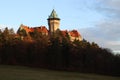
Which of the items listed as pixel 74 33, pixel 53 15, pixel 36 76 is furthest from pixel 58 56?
pixel 74 33

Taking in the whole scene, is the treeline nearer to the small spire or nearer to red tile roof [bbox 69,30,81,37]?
the small spire

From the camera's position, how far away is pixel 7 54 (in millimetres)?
100562

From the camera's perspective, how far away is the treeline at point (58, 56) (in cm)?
9452

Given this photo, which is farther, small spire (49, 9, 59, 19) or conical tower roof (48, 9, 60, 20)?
small spire (49, 9, 59, 19)

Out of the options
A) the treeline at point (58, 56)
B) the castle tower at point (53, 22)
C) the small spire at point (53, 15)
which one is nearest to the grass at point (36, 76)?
the treeline at point (58, 56)

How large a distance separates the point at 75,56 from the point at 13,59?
18081mm

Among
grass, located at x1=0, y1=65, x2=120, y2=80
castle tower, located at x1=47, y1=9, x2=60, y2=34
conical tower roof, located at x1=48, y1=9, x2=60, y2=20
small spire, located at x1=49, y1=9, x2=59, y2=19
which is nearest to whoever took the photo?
grass, located at x1=0, y1=65, x2=120, y2=80

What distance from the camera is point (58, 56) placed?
97125 millimetres

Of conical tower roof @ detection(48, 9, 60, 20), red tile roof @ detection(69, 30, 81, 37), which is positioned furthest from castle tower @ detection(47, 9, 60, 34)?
red tile roof @ detection(69, 30, 81, 37)

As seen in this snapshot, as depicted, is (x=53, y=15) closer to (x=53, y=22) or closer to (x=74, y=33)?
(x=53, y=22)

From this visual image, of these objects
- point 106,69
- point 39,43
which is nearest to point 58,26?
point 39,43

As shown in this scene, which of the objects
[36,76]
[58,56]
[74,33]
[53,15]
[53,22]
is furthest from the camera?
[74,33]

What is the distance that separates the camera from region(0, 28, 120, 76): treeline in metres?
94.5

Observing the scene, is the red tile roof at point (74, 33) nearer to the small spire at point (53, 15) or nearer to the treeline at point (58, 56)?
the small spire at point (53, 15)
